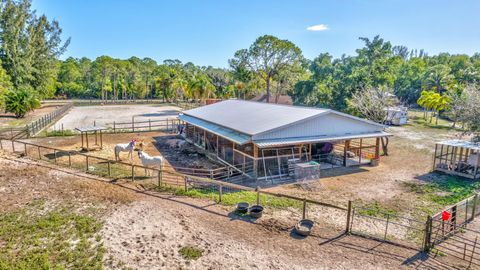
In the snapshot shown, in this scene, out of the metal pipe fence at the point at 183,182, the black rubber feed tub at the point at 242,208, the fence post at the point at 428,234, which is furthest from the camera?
the metal pipe fence at the point at 183,182

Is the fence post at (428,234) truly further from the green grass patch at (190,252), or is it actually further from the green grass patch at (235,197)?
the green grass patch at (190,252)

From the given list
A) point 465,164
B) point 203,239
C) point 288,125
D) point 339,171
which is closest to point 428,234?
point 203,239

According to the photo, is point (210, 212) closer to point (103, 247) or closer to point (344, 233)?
point (103, 247)

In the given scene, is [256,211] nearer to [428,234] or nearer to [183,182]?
[183,182]

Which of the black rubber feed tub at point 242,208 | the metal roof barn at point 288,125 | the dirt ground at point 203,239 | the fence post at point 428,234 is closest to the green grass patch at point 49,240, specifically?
the dirt ground at point 203,239

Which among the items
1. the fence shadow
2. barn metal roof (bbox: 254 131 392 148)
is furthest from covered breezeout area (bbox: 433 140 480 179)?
the fence shadow

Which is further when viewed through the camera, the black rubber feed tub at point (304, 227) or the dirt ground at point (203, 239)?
the black rubber feed tub at point (304, 227)

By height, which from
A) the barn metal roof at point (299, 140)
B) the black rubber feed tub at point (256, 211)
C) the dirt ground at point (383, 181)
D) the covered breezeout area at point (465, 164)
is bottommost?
the dirt ground at point (383, 181)
